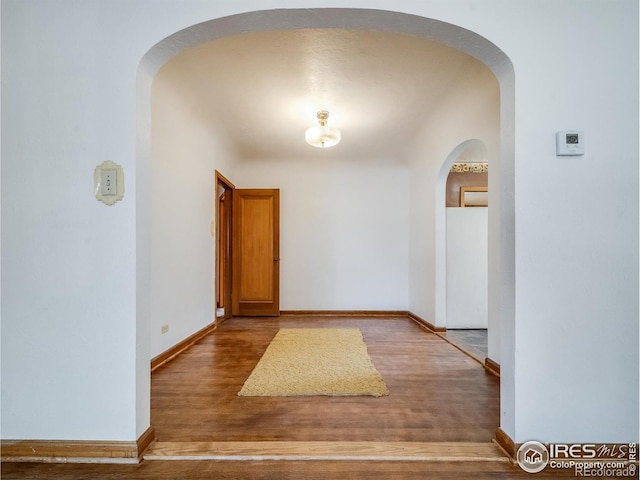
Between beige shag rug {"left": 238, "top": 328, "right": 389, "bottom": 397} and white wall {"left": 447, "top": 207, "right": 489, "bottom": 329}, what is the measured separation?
149 cm

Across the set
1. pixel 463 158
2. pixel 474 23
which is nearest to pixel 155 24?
pixel 474 23

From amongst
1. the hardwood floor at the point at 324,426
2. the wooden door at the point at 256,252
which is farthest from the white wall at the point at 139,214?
the wooden door at the point at 256,252

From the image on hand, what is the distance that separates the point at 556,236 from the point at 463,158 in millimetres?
4092

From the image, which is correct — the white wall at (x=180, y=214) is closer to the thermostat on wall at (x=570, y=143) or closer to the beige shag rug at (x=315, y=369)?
the beige shag rug at (x=315, y=369)

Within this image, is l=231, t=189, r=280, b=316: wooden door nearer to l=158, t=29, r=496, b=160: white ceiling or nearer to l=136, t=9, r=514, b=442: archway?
l=158, t=29, r=496, b=160: white ceiling

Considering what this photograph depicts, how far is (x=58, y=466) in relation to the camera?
1579 mm

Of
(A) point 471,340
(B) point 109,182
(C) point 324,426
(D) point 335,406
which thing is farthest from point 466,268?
(B) point 109,182

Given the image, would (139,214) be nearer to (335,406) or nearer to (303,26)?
(303,26)

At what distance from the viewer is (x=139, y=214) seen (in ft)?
5.48

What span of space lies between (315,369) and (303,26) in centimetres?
258

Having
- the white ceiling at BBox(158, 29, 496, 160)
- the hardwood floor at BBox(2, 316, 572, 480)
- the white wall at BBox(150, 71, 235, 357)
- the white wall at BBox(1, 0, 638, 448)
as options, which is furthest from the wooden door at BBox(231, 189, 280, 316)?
the white wall at BBox(1, 0, 638, 448)

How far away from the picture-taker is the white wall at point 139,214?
161 centimetres

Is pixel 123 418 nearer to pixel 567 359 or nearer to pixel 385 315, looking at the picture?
pixel 567 359

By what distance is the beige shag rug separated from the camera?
7.96ft
